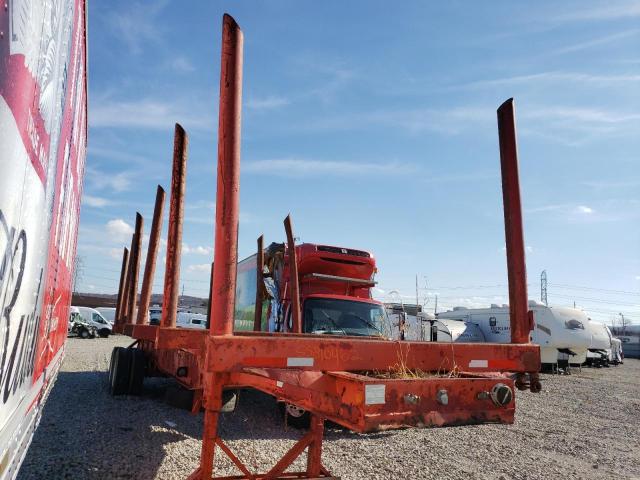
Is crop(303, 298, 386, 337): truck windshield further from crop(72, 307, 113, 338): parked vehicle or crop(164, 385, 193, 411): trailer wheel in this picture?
crop(72, 307, 113, 338): parked vehicle

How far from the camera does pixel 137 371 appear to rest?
852 centimetres

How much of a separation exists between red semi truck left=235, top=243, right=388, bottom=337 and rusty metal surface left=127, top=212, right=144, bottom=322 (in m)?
2.78

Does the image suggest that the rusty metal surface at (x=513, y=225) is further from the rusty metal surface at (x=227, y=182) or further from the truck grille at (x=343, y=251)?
the truck grille at (x=343, y=251)

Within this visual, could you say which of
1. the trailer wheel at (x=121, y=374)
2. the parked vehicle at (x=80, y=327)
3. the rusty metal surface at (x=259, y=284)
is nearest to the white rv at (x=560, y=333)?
the rusty metal surface at (x=259, y=284)

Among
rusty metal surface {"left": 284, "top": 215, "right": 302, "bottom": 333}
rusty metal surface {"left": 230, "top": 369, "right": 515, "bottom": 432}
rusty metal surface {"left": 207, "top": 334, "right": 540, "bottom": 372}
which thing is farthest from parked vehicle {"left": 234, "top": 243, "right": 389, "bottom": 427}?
rusty metal surface {"left": 230, "top": 369, "right": 515, "bottom": 432}

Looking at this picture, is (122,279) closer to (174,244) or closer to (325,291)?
(325,291)

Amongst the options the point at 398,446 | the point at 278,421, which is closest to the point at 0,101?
the point at 398,446

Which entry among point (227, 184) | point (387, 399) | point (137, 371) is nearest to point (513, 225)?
point (387, 399)

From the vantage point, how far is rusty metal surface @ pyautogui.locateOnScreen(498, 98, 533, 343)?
3.29m

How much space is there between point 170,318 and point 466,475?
148 inches

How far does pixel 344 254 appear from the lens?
32.6 ft

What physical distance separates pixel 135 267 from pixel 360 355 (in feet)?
28.0

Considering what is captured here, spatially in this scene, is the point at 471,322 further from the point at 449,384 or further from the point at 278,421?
the point at 449,384

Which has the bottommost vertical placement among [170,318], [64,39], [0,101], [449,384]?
[449,384]
